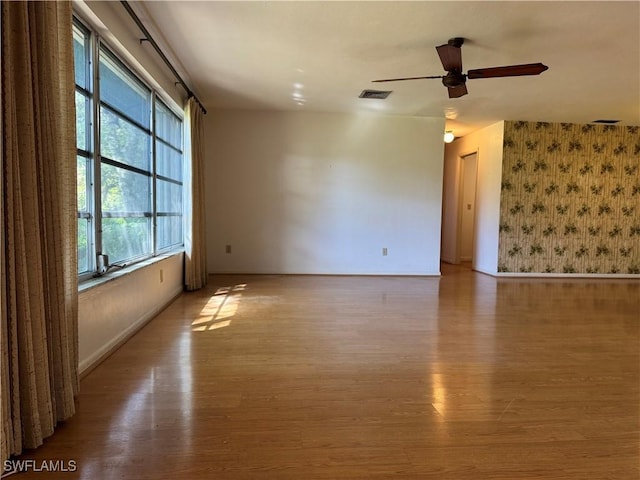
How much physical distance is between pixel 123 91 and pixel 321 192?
340 cm

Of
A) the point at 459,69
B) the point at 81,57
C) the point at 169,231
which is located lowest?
the point at 169,231

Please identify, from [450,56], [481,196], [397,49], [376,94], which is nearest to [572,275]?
[481,196]

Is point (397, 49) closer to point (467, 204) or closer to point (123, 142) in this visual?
point (123, 142)

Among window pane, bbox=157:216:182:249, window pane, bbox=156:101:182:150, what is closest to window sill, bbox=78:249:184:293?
window pane, bbox=157:216:182:249

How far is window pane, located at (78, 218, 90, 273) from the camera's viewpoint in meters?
2.58

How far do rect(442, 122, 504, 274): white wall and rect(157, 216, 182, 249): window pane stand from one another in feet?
16.8

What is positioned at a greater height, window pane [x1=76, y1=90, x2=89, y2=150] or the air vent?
the air vent

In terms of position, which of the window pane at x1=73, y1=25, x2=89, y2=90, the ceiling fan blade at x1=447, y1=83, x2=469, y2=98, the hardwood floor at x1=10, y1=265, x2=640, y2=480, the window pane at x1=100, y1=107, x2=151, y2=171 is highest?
the ceiling fan blade at x1=447, y1=83, x2=469, y2=98

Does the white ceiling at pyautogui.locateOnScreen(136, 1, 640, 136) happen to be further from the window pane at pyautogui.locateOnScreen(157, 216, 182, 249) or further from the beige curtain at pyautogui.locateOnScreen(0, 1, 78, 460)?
the window pane at pyautogui.locateOnScreen(157, 216, 182, 249)

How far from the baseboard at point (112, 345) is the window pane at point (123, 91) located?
1806mm

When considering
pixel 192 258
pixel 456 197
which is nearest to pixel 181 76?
pixel 192 258

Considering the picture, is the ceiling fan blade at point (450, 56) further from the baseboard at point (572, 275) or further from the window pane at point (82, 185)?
the baseboard at point (572, 275)

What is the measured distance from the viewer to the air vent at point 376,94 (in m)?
4.89

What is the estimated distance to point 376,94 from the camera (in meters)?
5.01
